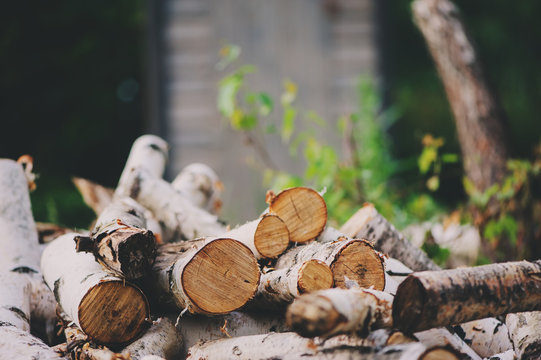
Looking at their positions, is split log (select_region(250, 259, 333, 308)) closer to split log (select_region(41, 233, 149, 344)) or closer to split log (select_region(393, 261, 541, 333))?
split log (select_region(393, 261, 541, 333))

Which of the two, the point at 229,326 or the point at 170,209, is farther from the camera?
the point at 170,209

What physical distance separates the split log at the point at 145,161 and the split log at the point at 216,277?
1100 mm

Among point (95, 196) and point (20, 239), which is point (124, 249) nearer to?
point (20, 239)

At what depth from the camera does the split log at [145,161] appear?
263 centimetres

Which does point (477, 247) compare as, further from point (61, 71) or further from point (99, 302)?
point (61, 71)

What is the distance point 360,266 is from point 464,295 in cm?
34

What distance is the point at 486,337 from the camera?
1800 mm

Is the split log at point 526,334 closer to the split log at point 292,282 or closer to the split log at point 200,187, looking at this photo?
the split log at point 292,282

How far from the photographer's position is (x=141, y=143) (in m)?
2.86

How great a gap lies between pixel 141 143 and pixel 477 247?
72.5 inches

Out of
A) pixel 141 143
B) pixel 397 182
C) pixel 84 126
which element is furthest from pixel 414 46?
pixel 141 143

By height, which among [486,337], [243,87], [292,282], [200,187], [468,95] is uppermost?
[468,95]

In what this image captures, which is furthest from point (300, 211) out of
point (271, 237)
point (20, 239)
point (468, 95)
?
point (468, 95)

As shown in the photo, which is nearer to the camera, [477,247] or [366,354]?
[366,354]
